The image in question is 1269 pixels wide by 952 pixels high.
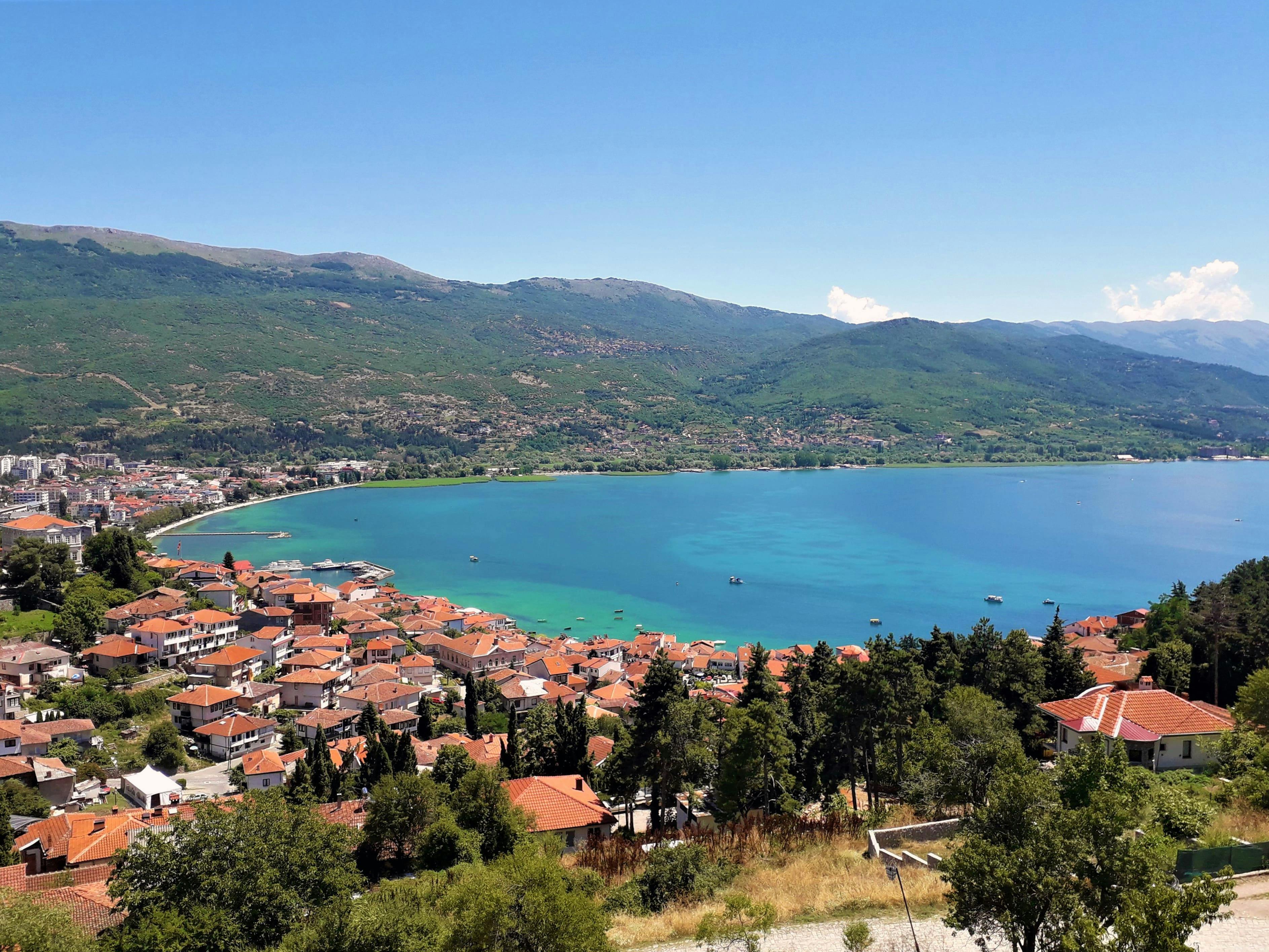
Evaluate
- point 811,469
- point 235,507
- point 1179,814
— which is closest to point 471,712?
point 1179,814

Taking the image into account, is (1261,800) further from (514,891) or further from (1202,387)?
(1202,387)

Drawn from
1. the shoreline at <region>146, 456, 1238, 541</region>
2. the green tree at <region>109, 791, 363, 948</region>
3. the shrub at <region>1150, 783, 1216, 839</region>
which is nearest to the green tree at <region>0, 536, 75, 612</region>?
the green tree at <region>109, 791, 363, 948</region>

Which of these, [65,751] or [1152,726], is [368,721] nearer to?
[65,751]

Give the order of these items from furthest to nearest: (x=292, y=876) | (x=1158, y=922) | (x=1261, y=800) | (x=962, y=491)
A: 1. (x=962, y=491)
2. (x=1261, y=800)
3. (x=292, y=876)
4. (x=1158, y=922)

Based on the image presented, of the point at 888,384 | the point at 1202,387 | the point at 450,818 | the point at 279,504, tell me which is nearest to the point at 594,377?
the point at 888,384

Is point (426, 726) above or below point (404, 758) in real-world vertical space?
below

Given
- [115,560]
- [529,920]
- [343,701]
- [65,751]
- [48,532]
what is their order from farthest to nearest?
1. [48,532]
2. [115,560]
3. [343,701]
4. [65,751]
5. [529,920]
